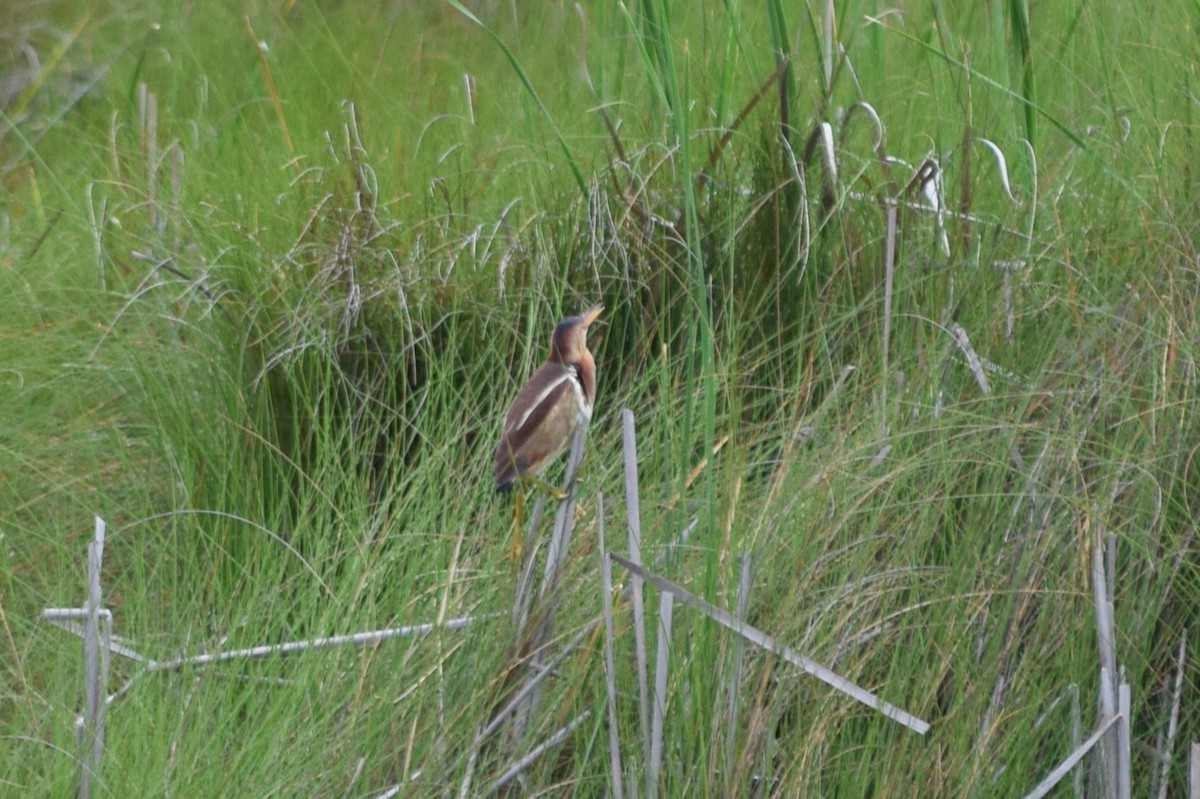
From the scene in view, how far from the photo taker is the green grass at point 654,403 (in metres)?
1.90

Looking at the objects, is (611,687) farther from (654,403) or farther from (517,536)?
(654,403)

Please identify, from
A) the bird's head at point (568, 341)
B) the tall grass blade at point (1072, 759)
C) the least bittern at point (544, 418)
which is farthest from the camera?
the bird's head at point (568, 341)

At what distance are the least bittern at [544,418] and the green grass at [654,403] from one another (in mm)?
67

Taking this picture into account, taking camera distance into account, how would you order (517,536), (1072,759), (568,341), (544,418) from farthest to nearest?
(568,341)
(544,418)
(517,536)
(1072,759)

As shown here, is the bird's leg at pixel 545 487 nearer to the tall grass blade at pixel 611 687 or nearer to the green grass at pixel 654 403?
the green grass at pixel 654 403

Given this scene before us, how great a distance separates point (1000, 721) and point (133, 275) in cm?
232

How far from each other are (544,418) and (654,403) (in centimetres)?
42

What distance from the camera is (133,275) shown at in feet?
11.5

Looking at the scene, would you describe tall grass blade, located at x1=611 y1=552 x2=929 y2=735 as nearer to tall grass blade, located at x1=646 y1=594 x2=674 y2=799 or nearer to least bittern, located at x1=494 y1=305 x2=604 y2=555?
tall grass blade, located at x1=646 y1=594 x2=674 y2=799

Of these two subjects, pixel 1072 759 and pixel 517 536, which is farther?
pixel 517 536

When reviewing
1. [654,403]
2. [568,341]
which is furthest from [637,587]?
[654,403]

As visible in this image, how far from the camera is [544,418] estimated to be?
2.28m

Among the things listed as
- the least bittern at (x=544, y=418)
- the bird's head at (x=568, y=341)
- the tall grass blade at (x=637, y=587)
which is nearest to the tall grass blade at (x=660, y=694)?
the tall grass blade at (x=637, y=587)

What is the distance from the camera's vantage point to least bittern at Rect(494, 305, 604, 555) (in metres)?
2.27
